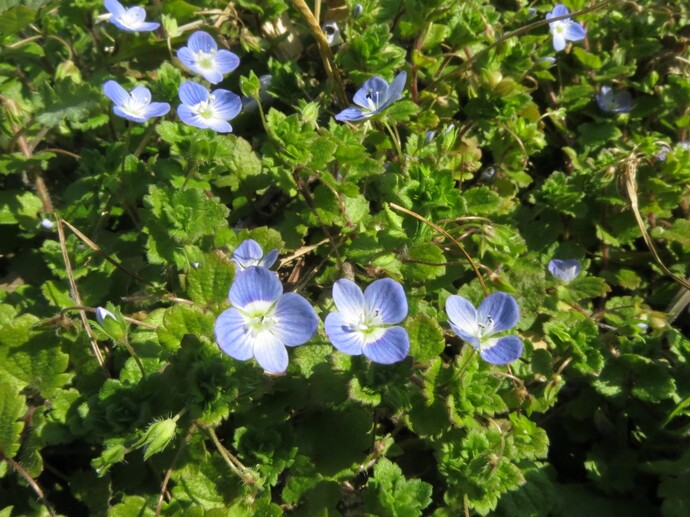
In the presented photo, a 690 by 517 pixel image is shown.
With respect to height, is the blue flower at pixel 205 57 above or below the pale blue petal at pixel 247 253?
above

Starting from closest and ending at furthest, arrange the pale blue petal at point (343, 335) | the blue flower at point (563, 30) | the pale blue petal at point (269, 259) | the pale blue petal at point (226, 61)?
the pale blue petal at point (343, 335)
the pale blue petal at point (269, 259)
the pale blue petal at point (226, 61)
the blue flower at point (563, 30)

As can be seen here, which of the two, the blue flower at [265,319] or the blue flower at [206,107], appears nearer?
the blue flower at [265,319]

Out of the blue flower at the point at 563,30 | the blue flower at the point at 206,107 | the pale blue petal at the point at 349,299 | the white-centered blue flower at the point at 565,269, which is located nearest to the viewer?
the pale blue petal at the point at 349,299

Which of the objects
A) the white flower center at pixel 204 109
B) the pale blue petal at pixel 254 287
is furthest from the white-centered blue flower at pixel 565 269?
the white flower center at pixel 204 109

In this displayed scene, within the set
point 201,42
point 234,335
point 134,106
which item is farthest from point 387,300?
point 201,42

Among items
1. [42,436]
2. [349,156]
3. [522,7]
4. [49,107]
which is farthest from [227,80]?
[42,436]

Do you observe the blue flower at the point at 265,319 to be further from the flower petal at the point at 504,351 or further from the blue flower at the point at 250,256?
the flower petal at the point at 504,351

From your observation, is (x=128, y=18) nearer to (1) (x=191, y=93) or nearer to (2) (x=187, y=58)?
(2) (x=187, y=58)
